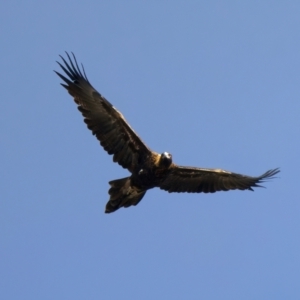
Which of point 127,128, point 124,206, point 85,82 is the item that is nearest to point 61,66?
point 85,82

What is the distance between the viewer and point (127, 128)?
23719mm

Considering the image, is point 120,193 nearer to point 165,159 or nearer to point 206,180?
point 165,159

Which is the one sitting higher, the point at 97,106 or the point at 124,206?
the point at 97,106

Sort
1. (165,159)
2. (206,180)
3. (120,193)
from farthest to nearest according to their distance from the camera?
(206,180) < (120,193) < (165,159)

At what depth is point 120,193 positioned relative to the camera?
2372cm

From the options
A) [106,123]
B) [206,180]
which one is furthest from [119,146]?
[206,180]

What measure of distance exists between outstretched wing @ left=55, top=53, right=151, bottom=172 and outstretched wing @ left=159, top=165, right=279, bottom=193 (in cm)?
124

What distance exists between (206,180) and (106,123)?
326 centimetres

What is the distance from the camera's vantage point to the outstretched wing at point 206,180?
24938 millimetres

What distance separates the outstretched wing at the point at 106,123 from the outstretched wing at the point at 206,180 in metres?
1.24

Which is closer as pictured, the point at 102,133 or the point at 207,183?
the point at 102,133

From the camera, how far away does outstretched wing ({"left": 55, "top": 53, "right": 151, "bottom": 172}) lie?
23656mm

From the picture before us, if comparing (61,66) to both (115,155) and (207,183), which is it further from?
(207,183)

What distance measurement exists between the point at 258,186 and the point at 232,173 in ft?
2.82
